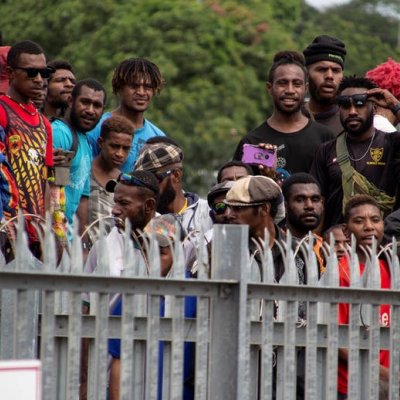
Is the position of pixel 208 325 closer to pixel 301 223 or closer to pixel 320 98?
pixel 301 223

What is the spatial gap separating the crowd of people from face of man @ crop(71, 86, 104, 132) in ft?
0.03

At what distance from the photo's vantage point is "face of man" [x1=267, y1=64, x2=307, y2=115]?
11.4 metres

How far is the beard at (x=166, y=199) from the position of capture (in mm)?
10000

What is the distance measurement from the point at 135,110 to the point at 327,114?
155 centimetres

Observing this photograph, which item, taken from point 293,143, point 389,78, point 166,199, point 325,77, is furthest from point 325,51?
point 166,199

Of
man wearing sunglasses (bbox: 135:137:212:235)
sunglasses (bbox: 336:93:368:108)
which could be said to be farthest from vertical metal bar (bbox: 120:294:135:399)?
sunglasses (bbox: 336:93:368:108)

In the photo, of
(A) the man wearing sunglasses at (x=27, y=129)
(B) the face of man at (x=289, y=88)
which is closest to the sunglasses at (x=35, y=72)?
(A) the man wearing sunglasses at (x=27, y=129)

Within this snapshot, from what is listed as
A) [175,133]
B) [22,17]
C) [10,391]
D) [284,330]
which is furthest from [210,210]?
[22,17]

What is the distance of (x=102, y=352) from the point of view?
6.50 metres

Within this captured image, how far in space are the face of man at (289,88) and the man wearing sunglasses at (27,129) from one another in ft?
6.50

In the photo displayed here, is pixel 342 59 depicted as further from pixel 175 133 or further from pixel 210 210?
pixel 175 133

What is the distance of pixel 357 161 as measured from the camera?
1065 centimetres

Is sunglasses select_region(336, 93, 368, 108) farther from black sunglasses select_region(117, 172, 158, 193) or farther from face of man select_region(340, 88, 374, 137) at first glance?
black sunglasses select_region(117, 172, 158, 193)

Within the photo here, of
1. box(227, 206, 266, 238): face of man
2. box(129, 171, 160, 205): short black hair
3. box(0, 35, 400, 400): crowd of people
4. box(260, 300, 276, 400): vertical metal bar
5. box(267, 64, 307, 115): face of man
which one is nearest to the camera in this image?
box(260, 300, 276, 400): vertical metal bar
